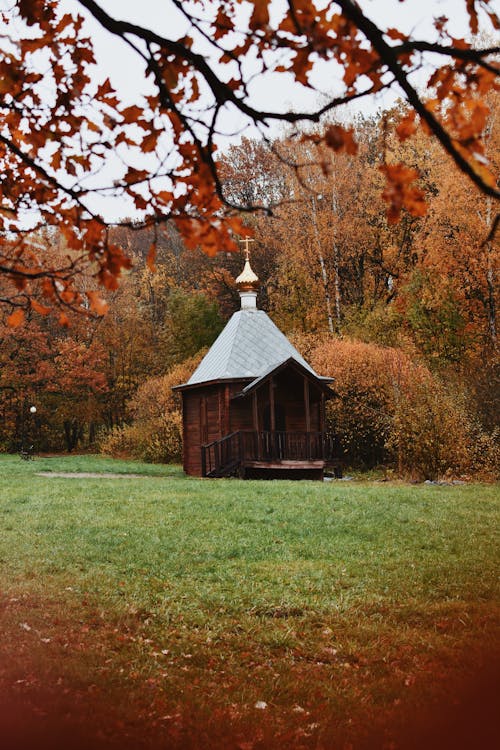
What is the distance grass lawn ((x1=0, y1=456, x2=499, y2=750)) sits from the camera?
4066 mm

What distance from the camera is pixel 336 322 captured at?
2866 centimetres

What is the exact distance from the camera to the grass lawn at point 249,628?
4.07 m

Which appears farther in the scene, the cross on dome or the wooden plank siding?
the cross on dome

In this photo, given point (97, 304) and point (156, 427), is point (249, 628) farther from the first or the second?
point (156, 427)

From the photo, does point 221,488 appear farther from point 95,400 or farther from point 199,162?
point 95,400

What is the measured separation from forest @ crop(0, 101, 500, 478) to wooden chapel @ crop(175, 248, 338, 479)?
143 cm

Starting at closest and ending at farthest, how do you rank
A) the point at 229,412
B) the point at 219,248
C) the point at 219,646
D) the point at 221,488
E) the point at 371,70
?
the point at 371,70 → the point at 219,248 → the point at 219,646 → the point at 221,488 → the point at 229,412

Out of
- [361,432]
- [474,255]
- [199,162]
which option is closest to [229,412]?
→ [361,432]

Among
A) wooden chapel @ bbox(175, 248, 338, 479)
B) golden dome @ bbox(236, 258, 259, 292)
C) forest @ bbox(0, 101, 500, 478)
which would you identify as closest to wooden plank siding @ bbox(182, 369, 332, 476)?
wooden chapel @ bbox(175, 248, 338, 479)

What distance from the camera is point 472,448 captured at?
17469mm

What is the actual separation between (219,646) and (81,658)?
98 cm

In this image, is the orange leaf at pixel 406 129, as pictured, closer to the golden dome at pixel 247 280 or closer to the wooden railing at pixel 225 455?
the wooden railing at pixel 225 455

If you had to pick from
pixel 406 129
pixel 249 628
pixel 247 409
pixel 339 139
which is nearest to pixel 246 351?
pixel 247 409

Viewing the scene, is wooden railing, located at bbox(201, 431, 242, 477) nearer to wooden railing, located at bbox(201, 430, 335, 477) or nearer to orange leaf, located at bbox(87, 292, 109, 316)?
wooden railing, located at bbox(201, 430, 335, 477)
